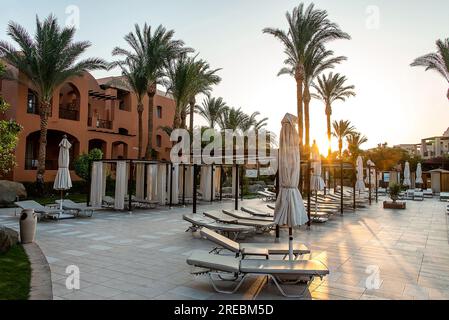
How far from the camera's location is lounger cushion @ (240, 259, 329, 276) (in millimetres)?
4891

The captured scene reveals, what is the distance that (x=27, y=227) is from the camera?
825cm

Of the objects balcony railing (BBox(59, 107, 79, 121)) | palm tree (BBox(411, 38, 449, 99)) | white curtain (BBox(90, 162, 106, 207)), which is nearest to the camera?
white curtain (BBox(90, 162, 106, 207))

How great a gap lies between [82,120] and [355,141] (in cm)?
3556

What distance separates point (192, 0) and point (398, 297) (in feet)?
37.5

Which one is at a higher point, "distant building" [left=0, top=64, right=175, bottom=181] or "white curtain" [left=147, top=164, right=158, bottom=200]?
"distant building" [left=0, top=64, right=175, bottom=181]

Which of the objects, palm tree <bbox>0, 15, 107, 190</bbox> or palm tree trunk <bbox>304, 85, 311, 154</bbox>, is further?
palm tree trunk <bbox>304, 85, 311, 154</bbox>

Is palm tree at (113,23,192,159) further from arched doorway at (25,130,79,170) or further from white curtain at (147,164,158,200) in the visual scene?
white curtain at (147,164,158,200)

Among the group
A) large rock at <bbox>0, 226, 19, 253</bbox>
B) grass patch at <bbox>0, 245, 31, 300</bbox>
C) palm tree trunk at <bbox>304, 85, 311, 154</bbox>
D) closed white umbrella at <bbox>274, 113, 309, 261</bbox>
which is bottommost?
grass patch at <bbox>0, 245, 31, 300</bbox>

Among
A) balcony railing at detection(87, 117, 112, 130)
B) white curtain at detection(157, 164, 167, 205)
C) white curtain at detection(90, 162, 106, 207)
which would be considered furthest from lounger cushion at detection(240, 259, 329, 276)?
balcony railing at detection(87, 117, 112, 130)

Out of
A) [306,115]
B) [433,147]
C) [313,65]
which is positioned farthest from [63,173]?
[433,147]

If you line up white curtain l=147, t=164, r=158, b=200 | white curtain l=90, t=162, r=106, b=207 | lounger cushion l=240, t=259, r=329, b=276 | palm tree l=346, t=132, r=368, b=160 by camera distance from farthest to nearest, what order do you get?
palm tree l=346, t=132, r=368, b=160 → white curtain l=147, t=164, r=158, b=200 → white curtain l=90, t=162, r=106, b=207 → lounger cushion l=240, t=259, r=329, b=276

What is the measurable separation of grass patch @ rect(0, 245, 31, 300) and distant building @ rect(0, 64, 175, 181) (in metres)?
17.0

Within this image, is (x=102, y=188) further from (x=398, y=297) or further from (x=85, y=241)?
(x=398, y=297)

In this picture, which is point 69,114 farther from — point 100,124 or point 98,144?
point 98,144
